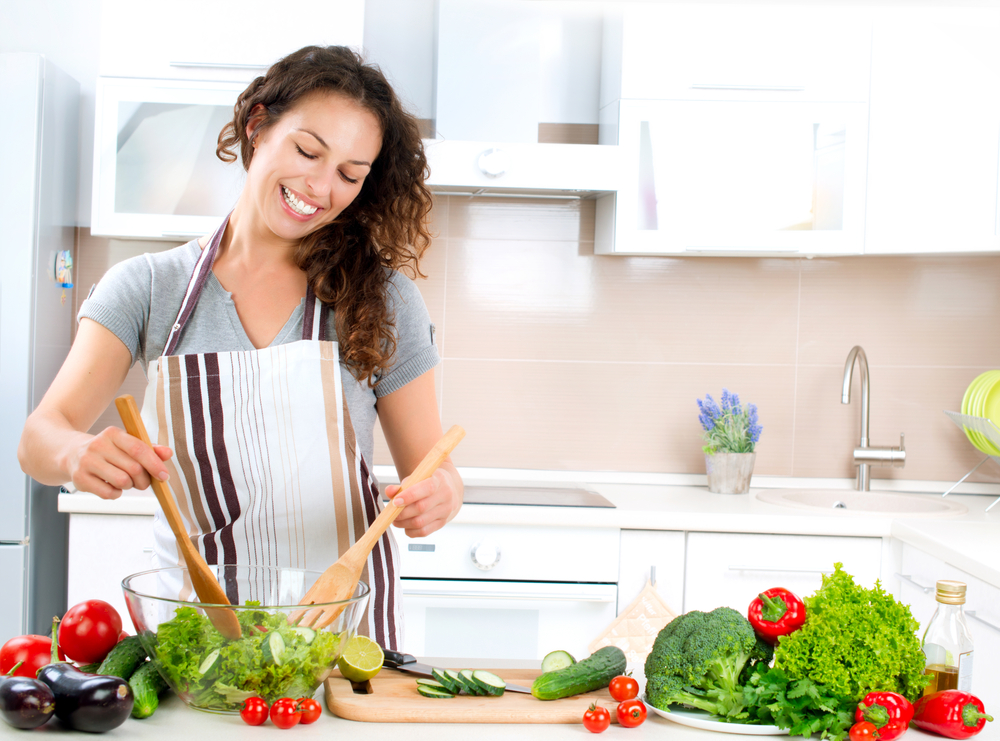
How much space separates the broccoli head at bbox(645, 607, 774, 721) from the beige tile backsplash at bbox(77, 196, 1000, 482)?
5.81 ft

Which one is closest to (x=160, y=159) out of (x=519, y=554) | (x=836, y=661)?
(x=519, y=554)

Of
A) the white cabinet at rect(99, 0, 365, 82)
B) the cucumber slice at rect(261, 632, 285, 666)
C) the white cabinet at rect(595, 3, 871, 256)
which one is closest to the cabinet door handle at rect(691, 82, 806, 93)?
the white cabinet at rect(595, 3, 871, 256)

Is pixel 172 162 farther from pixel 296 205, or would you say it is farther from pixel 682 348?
pixel 682 348

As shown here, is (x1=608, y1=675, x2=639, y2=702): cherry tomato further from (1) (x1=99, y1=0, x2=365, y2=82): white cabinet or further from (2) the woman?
(1) (x1=99, y1=0, x2=365, y2=82): white cabinet

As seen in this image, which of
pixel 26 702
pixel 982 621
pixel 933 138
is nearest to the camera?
pixel 26 702

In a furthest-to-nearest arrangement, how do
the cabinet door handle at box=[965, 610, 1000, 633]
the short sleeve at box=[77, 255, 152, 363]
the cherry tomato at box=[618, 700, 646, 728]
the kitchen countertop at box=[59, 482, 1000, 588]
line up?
the kitchen countertop at box=[59, 482, 1000, 588] < the cabinet door handle at box=[965, 610, 1000, 633] < the short sleeve at box=[77, 255, 152, 363] < the cherry tomato at box=[618, 700, 646, 728]

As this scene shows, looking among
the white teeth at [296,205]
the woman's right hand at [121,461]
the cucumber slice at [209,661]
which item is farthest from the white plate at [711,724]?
the white teeth at [296,205]

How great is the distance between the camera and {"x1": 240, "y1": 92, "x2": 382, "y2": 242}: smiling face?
1.23m

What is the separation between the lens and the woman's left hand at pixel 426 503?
97 centimetres

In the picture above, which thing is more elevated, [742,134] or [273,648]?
[742,134]

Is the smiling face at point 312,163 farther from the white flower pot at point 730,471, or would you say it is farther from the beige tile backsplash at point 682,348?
the white flower pot at point 730,471

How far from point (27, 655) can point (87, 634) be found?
0.06 meters

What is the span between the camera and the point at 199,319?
130cm

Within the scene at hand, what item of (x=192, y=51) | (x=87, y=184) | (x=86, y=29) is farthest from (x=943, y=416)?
(x=86, y=29)
